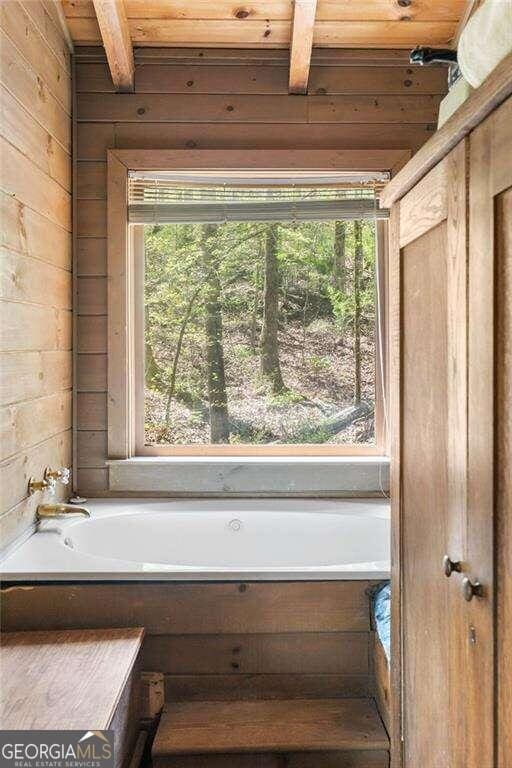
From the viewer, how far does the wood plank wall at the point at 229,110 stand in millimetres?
2793

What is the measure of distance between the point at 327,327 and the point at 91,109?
1.43m

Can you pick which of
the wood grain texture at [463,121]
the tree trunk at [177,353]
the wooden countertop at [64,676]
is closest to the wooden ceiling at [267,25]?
the tree trunk at [177,353]

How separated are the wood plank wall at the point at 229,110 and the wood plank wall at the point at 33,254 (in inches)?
3.7

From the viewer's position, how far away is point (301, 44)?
2561 mm

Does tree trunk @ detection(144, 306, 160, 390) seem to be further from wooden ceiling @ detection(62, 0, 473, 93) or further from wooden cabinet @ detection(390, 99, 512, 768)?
wooden cabinet @ detection(390, 99, 512, 768)

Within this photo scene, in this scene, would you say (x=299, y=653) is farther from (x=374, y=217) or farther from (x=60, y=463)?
(x=374, y=217)

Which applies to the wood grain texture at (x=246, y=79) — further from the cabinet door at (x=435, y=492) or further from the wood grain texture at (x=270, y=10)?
the cabinet door at (x=435, y=492)

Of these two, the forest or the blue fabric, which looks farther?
the forest

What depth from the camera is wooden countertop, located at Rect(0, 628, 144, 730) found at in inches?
54.8

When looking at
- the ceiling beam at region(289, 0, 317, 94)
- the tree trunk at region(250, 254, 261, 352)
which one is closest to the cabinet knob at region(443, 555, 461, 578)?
the tree trunk at region(250, 254, 261, 352)

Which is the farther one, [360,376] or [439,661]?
[360,376]

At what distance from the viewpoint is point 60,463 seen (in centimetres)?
264

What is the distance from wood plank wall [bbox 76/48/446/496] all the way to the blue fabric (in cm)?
155

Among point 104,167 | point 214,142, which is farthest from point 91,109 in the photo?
point 214,142
